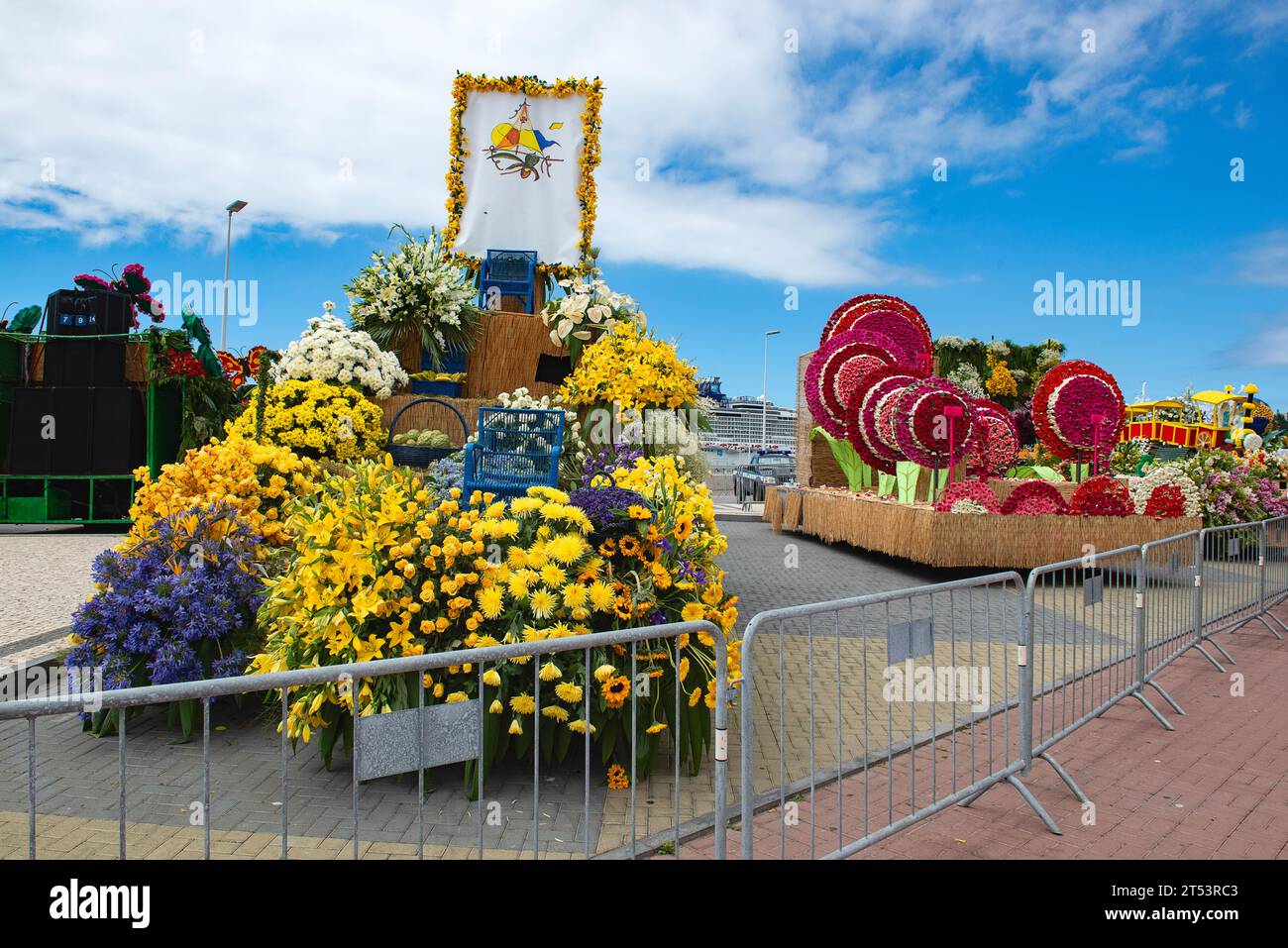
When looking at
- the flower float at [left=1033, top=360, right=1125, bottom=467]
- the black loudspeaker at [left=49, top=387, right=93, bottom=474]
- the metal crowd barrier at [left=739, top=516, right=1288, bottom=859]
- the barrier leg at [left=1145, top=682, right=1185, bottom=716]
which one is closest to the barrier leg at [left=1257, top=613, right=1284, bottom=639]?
the metal crowd barrier at [left=739, top=516, right=1288, bottom=859]

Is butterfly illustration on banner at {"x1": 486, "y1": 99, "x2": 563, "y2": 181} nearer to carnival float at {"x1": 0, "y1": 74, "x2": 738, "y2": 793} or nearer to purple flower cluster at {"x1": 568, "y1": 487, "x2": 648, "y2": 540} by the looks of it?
carnival float at {"x1": 0, "y1": 74, "x2": 738, "y2": 793}

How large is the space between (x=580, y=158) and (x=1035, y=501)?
9180mm

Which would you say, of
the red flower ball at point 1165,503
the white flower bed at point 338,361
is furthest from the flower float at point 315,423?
Result: the red flower ball at point 1165,503

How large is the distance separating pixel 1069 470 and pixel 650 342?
37.0 ft

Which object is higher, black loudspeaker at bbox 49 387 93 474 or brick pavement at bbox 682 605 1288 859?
black loudspeaker at bbox 49 387 93 474

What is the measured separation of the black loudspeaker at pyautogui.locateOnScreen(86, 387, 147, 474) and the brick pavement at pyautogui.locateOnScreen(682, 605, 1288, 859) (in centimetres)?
1462

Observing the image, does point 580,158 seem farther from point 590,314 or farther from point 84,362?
point 84,362

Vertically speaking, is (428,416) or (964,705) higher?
(428,416)

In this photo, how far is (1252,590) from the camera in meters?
8.55

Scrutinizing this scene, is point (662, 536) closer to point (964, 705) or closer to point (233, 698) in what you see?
point (964, 705)

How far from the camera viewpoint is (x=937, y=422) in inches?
468

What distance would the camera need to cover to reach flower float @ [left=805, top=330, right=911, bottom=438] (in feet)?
47.4

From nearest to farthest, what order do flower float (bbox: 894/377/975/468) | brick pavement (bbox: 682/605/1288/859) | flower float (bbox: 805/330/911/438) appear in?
1. brick pavement (bbox: 682/605/1288/859)
2. flower float (bbox: 894/377/975/468)
3. flower float (bbox: 805/330/911/438)
